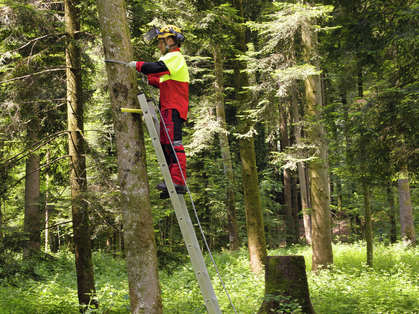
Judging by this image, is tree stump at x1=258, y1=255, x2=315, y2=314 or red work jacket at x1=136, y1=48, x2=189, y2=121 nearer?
red work jacket at x1=136, y1=48, x2=189, y2=121

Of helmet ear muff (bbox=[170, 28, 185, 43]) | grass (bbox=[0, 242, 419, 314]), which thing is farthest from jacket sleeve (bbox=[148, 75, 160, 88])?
grass (bbox=[0, 242, 419, 314])

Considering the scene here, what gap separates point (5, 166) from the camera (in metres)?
5.87

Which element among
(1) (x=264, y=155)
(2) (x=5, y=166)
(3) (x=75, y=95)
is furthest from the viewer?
(1) (x=264, y=155)

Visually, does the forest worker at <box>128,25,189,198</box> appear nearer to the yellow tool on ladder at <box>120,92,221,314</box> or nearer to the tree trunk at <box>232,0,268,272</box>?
the yellow tool on ladder at <box>120,92,221,314</box>

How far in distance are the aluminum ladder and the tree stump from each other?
283 cm

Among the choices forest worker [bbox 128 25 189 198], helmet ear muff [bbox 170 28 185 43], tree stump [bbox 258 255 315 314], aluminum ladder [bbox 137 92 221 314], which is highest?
helmet ear muff [bbox 170 28 185 43]

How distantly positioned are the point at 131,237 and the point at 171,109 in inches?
55.8

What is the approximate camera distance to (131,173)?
317 cm

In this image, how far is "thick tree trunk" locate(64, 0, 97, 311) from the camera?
6.41 metres

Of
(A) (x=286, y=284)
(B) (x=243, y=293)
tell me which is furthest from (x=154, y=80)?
(B) (x=243, y=293)

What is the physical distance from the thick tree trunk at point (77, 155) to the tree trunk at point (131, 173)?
3.50m

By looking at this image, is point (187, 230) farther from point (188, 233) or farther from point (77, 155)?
point (77, 155)

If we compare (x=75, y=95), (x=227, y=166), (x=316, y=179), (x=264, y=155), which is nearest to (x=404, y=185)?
(x=316, y=179)

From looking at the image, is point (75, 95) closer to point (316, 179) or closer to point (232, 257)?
point (316, 179)
